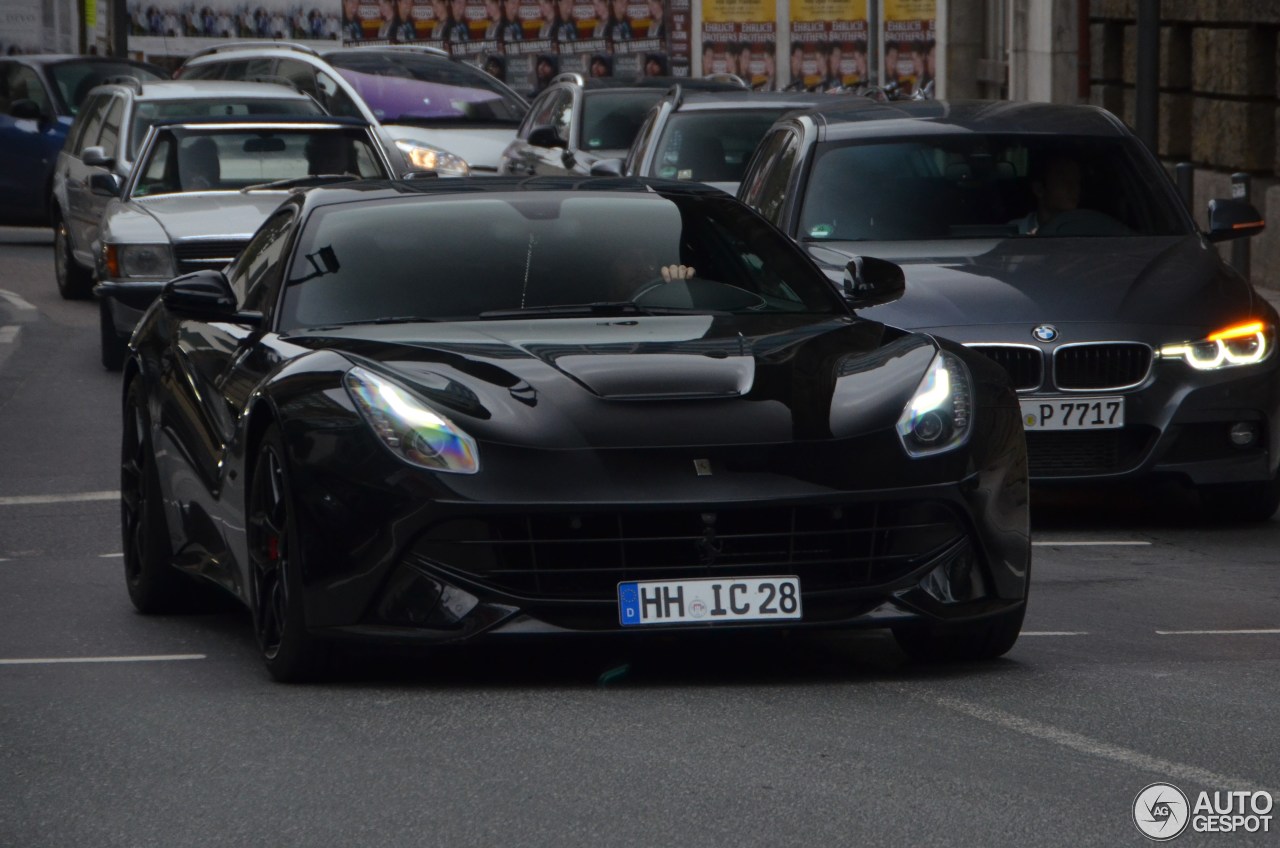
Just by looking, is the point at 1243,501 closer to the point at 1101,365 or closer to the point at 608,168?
the point at 1101,365

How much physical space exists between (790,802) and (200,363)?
325 cm

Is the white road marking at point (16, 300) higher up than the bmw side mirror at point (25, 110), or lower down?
lower down

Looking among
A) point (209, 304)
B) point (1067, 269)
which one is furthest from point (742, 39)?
point (209, 304)

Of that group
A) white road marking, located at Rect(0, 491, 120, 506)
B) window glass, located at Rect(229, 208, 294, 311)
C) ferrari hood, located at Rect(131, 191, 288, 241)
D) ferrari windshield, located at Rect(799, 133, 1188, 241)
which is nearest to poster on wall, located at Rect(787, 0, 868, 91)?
ferrari hood, located at Rect(131, 191, 288, 241)

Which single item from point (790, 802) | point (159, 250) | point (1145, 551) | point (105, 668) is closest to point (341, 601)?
point (105, 668)

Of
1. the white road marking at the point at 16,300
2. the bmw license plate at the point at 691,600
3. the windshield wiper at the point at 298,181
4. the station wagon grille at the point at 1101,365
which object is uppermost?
the bmw license plate at the point at 691,600

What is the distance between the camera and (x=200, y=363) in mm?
7891

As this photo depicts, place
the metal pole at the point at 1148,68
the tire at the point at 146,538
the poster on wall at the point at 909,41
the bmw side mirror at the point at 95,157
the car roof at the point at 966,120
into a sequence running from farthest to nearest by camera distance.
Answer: the poster on wall at the point at 909,41 < the bmw side mirror at the point at 95,157 < the metal pole at the point at 1148,68 < the car roof at the point at 966,120 < the tire at the point at 146,538

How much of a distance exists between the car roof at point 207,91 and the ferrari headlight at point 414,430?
13541 mm

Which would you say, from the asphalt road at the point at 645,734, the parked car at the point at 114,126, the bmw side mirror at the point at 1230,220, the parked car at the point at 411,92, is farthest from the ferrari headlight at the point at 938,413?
the parked car at the point at 411,92

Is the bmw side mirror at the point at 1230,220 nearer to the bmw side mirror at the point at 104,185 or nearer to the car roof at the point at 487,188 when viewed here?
the car roof at the point at 487,188

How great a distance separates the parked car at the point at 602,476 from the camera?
6359 millimetres

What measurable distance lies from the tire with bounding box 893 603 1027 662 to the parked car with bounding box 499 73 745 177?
14.5 metres

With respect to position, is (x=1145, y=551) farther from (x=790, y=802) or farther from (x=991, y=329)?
(x=790, y=802)
